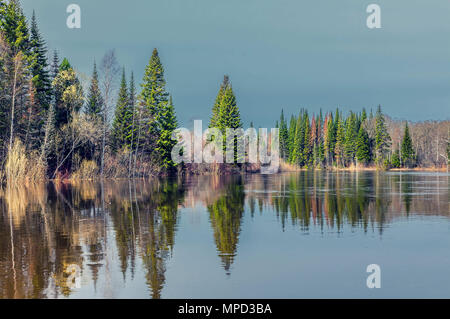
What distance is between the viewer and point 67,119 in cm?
5441

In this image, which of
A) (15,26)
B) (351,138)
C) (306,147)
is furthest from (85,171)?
(306,147)

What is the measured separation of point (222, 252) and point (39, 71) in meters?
47.7

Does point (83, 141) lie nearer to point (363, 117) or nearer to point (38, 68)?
point (38, 68)

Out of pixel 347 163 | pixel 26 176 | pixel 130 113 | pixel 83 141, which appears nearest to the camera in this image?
pixel 26 176

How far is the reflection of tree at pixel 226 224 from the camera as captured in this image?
1305 cm

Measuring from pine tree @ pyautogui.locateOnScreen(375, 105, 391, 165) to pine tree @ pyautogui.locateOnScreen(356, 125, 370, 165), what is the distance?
3.56 meters

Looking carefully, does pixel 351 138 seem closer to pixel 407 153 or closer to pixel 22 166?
pixel 407 153

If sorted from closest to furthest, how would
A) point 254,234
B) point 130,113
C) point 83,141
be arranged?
point 254,234 → point 83,141 → point 130,113

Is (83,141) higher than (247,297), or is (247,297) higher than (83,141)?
(83,141)
